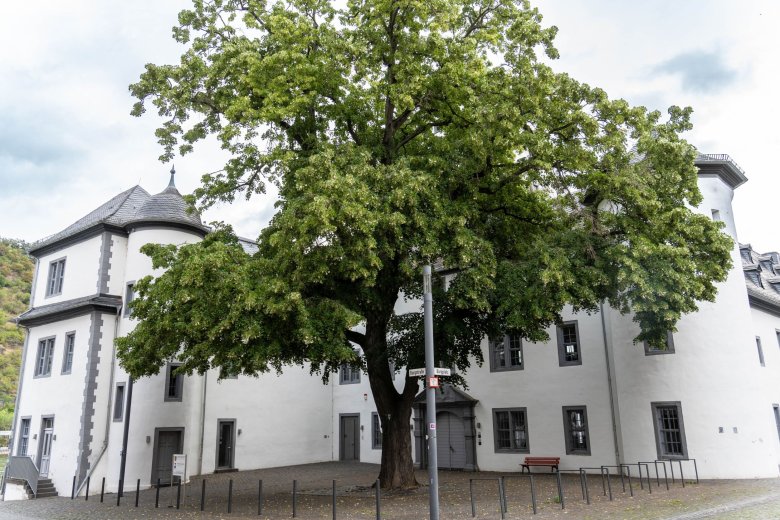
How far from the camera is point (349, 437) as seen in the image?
104 feet

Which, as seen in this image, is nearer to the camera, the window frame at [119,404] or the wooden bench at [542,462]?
the wooden bench at [542,462]

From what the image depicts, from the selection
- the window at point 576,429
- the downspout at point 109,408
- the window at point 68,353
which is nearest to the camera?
the downspout at point 109,408

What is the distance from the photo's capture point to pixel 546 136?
15594mm

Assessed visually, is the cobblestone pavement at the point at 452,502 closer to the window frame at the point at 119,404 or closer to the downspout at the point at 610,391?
the downspout at the point at 610,391

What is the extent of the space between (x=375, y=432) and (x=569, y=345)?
11.4 metres

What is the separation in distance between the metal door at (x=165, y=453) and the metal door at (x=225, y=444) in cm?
305

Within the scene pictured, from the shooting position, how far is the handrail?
2289cm

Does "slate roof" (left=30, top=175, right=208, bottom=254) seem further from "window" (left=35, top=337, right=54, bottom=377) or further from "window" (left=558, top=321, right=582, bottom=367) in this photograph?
"window" (left=558, top=321, right=582, bottom=367)

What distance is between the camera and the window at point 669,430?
20.3m

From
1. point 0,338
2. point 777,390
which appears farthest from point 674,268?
point 0,338

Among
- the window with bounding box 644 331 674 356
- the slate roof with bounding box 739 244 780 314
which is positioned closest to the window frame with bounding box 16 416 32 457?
the window with bounding box 644 331 674 356

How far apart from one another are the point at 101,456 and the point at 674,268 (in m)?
20.9

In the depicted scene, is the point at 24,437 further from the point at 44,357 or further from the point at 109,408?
the point at 109,408

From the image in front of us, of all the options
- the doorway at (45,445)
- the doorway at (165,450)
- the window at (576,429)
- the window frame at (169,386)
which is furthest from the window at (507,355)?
the doorway at (45,445)
